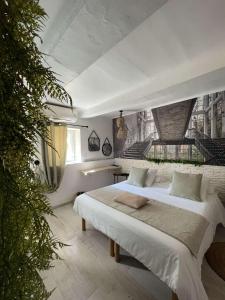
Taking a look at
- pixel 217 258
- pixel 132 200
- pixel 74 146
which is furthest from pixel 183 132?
pixel 74 146

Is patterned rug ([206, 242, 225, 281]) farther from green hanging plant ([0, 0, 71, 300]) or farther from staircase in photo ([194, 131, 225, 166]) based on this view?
green hanging plant ([0, 0, 71, 300])

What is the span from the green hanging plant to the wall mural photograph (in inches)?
120

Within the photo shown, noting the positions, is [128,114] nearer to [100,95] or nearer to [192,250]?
[100,95]

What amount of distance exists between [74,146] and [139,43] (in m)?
3.09

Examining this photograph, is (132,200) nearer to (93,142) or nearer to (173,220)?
(173,220)

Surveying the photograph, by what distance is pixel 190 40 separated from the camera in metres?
1.49

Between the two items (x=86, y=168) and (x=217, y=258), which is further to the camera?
(x=86, y=168)

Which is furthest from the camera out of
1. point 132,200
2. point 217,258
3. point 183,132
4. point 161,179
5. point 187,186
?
point 161,179

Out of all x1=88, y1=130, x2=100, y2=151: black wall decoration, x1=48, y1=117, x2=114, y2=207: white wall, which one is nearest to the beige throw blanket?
x1=48, y1=117, x2=114, y2=207: white wall

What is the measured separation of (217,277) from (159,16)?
2690 mm

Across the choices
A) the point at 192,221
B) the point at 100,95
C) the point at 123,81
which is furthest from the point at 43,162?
the point at 192,221

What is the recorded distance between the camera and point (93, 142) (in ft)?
14.5

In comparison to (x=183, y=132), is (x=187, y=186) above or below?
below

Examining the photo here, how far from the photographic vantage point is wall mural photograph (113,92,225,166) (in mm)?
2775
